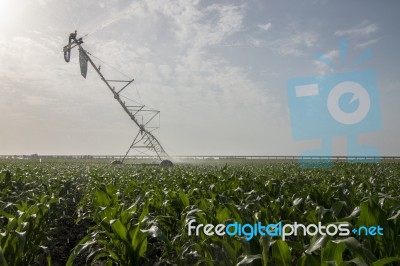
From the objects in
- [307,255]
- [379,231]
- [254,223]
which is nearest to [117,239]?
[254,223]

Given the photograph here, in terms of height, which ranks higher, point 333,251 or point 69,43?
point 69,43

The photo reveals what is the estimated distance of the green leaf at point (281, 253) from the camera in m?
2.66

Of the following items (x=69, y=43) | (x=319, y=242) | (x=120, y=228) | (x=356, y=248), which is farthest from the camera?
(x=69, y=43)

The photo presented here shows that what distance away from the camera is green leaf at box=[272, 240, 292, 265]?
8.71 ft

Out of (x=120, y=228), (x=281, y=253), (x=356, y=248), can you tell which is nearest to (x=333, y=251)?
(x=356, y=248)

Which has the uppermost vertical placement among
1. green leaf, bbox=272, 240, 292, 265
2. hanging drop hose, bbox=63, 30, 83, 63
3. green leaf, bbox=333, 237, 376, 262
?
hanging drop hose, bbox=63, 30, 83, 63

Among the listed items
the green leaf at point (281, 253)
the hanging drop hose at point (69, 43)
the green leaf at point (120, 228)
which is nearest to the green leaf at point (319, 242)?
the green leaf at point (281, 253)

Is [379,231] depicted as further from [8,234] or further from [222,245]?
[8,234]

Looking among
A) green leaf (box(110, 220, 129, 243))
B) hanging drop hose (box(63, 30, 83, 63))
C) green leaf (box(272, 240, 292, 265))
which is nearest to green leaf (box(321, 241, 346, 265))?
green leaf (box(272, 240, 292, 265))

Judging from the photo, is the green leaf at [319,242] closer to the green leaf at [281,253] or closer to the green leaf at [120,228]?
the green leaf at [281,253]

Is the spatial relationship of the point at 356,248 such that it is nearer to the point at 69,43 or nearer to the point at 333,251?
the point at 333,251

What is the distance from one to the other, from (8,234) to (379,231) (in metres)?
3.93

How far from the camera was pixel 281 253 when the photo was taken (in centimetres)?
266

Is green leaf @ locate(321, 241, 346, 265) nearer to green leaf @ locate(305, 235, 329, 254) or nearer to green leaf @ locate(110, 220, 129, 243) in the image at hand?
green leaf @ locate(305, 235, 329, 254)
